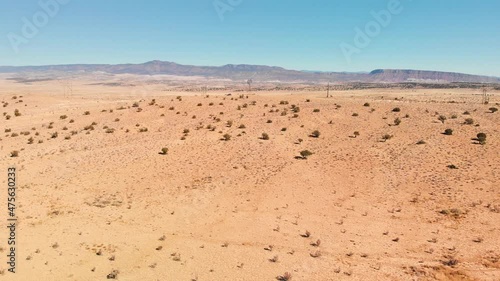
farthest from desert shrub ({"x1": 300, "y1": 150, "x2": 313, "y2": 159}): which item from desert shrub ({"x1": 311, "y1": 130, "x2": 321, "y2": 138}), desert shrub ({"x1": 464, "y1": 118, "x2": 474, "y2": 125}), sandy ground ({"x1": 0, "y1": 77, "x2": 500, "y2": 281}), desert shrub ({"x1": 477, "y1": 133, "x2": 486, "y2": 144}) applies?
desert shrub ({"x1": 464, "y1": 118, "x2": 474, "y2": 125})

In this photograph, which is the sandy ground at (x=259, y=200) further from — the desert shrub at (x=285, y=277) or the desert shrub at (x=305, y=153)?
the desert shrub at (x=305, y=153)

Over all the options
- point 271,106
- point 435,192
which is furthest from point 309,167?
point 271,106

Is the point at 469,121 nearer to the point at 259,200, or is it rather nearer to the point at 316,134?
the point at 316,134

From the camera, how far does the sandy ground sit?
13656mm

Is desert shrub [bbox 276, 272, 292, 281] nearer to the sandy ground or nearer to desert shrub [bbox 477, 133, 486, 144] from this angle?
the sandy ground

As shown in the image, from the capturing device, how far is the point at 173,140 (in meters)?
32.0

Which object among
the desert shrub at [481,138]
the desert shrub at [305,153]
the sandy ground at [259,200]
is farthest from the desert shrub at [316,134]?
the desert shrub at [481,138]

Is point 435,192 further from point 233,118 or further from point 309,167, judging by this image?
point 233,118

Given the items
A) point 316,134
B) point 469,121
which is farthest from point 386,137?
point 469,121

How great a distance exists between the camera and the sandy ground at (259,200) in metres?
13.7

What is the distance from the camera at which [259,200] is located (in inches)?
798

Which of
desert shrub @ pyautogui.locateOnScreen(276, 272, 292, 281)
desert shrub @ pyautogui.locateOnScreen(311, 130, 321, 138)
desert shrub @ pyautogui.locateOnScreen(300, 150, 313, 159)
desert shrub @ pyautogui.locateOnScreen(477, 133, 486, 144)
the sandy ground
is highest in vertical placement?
desert shrub @ pyautogui.locateOnScreen(477, 133, 486, 144)

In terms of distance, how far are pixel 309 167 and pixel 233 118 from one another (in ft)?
51.1

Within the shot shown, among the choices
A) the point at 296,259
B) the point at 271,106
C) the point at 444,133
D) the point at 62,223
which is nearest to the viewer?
the point at 296,259
